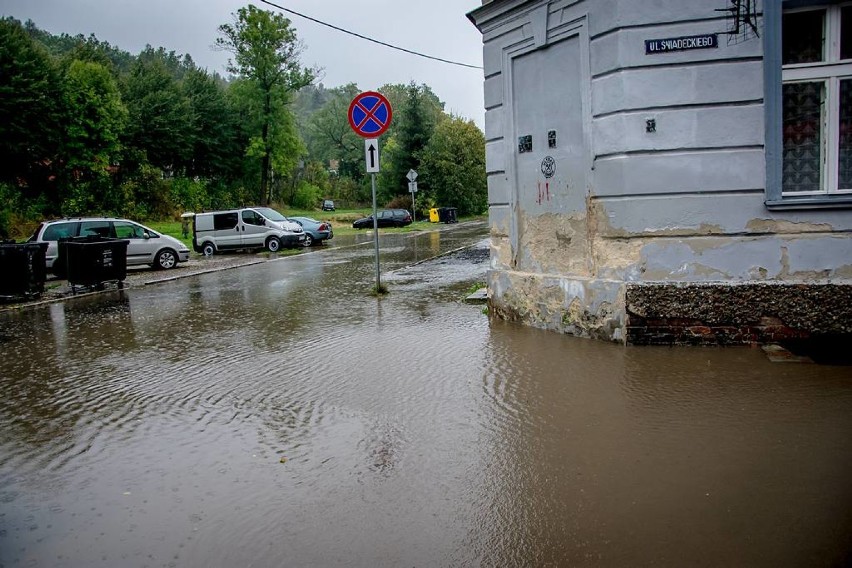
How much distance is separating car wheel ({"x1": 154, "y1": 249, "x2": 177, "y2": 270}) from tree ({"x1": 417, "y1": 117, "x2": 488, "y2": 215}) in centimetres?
3324

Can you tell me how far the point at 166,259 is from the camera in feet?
69.6

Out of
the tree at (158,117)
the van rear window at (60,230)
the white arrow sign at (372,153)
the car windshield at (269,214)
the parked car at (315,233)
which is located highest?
the tree at (158,117)

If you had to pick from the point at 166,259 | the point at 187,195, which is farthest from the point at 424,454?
the point at 187,195

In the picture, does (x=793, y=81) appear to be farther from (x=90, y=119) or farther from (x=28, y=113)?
(x=90, y=119)

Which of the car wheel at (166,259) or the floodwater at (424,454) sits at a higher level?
the car wheel at (166,259)

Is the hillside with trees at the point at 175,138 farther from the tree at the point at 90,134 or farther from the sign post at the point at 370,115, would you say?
the sign post at the point at 370,115

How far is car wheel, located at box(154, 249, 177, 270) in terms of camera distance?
21.0 m

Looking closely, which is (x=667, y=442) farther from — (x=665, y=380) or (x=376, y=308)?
(x=376, y=308)

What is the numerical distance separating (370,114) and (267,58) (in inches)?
1710

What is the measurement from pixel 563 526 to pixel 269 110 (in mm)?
53153

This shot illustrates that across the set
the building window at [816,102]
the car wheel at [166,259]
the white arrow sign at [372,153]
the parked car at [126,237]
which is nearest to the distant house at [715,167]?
the building window at [816,102]

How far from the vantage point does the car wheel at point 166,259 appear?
2105 cm

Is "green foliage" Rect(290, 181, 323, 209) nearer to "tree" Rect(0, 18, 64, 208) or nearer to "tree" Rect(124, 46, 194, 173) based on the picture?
"tree" Rect(124, 46, 194, 173)

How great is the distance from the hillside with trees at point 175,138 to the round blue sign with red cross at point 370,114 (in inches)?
1049
